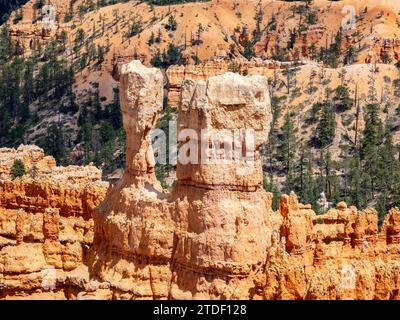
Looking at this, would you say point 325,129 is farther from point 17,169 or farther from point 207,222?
point 207,222

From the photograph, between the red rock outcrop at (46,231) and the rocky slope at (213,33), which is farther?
the rocky slope at (213,33)

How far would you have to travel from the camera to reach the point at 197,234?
130ft

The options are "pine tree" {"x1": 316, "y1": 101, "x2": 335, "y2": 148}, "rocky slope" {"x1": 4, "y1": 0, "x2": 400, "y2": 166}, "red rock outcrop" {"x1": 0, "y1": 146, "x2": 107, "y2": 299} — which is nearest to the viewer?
"red rock outcrop" {"x1": 0, "y1": 146, "x2": 107, "y2": 299}

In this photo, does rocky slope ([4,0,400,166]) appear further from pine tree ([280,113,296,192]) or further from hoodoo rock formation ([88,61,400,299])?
hoodoo rock formation ([88,61,400,299])

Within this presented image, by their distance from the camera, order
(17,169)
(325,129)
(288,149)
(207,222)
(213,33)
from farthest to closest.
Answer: (213,33)
(325,129)
(288,149)
(17,169)
(207,222)

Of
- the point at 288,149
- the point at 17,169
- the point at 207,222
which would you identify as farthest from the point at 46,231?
the point at 288,149

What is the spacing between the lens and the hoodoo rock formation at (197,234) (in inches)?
1476

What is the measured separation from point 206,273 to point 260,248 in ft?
5.98

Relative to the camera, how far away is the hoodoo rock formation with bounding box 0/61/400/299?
37500 millimetres

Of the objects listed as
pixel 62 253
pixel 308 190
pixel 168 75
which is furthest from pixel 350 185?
pixel 62 253

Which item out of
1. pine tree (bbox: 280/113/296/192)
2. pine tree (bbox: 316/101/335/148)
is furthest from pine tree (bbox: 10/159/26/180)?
pine tree (bbox: 316/101/335/148)

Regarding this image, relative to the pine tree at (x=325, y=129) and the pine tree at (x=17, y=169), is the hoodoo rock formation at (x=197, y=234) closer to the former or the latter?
the pine tree at (x=17, y=169)

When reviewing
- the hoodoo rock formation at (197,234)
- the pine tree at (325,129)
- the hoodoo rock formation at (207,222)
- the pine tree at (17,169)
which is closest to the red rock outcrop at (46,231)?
the hoodoo rock formation at (197,234)

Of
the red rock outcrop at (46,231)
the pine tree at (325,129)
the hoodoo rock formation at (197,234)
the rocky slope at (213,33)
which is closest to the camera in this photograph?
the hoodoo rock formation at (197,234)
